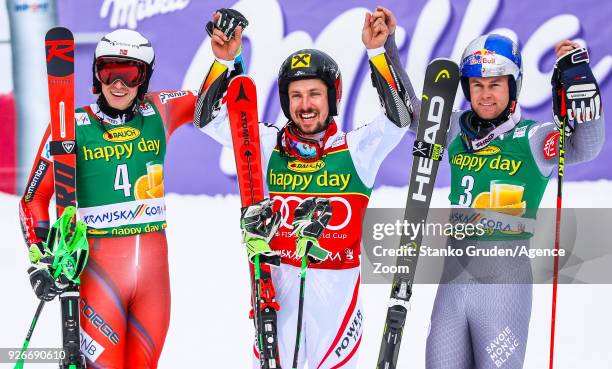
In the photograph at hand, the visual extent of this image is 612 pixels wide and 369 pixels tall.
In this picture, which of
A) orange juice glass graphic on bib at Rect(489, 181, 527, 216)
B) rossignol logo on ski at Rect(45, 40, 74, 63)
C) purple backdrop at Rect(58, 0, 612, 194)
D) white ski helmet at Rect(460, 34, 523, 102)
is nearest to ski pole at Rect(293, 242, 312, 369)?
orange juice glass graphic on bib at Rect(489, 181, 527, 216)

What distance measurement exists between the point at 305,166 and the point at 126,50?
3.27ft

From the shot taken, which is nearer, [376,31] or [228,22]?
[376,31]

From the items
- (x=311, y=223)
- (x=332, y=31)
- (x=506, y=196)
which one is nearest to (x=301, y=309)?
(x=311, y=223)

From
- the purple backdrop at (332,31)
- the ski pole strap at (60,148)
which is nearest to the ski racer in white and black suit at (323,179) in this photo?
the ski pole strap at (60,148)

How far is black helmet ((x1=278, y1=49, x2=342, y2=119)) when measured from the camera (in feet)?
12.6

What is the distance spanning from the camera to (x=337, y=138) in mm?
3979

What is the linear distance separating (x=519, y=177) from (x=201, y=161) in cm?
432

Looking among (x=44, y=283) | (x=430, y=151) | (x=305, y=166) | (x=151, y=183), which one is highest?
(x=430, y=151)

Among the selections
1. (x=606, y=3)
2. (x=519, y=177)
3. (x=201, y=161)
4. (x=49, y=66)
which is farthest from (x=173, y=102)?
(x=606, y=3)

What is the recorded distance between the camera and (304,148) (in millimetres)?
3928

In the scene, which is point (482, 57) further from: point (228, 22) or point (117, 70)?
point (117, 70)

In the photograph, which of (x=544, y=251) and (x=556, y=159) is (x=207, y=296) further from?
(x=556, y=159)

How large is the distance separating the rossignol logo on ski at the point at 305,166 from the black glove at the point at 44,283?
3.74 ft

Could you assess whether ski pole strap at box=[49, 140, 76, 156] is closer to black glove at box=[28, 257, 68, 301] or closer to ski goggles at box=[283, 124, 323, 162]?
black glove at box=[28, 257, 68, 301]
